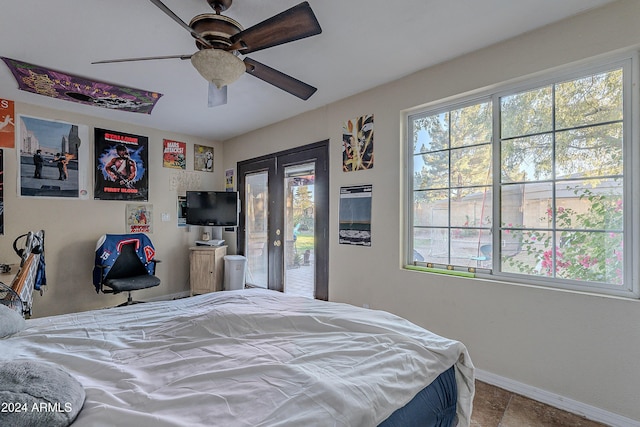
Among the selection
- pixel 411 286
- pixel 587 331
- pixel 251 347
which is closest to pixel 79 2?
pixel 251 347

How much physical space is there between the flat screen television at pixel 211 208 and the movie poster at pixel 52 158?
1250mm

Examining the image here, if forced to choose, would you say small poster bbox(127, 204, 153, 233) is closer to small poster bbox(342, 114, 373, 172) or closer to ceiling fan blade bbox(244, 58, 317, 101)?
small poster bbox(342, 114, 373, 172)

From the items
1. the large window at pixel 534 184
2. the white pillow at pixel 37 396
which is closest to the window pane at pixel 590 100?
the large window at pixel 534 184

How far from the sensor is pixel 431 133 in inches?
107

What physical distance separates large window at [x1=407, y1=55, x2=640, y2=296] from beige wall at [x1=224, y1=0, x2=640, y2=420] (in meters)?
0.14

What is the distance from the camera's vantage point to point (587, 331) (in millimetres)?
1868

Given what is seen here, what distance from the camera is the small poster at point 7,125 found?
3162 millimetres

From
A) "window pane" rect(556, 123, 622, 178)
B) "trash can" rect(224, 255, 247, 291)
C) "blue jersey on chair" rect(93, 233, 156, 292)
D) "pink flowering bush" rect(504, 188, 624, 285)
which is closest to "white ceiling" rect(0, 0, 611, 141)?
"window pane" rect(556, 123, 622, 178)

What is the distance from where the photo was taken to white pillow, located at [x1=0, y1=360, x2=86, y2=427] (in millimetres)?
691

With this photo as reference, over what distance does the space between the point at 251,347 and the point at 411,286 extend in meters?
1.84

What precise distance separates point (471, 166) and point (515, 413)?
1.78 meters

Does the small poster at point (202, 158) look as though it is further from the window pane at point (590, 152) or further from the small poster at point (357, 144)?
the window pane at point (590, 152)

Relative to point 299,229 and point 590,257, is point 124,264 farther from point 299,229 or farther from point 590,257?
point 590,257

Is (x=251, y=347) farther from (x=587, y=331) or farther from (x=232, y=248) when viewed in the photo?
(x=232, y=248)
